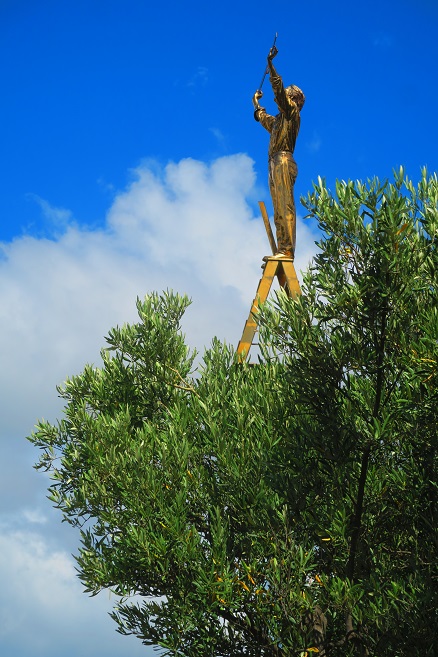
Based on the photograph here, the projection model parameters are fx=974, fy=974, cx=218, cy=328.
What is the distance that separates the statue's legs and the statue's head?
140cm

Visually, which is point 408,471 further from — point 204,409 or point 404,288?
point 204,409

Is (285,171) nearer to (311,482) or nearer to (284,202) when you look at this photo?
(284,202)

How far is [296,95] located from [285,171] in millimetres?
1988

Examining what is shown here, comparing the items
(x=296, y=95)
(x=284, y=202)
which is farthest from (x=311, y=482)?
(x=296, y=95)

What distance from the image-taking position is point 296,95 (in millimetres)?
24703

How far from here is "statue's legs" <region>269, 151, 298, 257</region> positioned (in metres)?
24.5

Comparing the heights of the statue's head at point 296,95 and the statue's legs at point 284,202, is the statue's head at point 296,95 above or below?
above

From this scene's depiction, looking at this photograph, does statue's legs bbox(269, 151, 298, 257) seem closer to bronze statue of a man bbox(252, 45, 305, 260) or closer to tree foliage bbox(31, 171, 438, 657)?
bronze statue of a man bbox(252, 45, 305, 260)

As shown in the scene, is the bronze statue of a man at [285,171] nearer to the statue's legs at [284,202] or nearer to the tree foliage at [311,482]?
the statue's legs at [284,202]

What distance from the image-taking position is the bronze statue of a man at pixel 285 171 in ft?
80.4

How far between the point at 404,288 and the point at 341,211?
1717 millimetres

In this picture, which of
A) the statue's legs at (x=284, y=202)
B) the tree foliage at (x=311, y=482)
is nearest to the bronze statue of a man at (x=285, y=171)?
the statue's legs at (x=284, y=202)

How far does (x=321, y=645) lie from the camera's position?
16.7 m

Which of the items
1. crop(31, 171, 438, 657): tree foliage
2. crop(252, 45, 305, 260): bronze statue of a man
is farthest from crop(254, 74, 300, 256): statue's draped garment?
crop(31, 171, 438, 657): tree foliage
